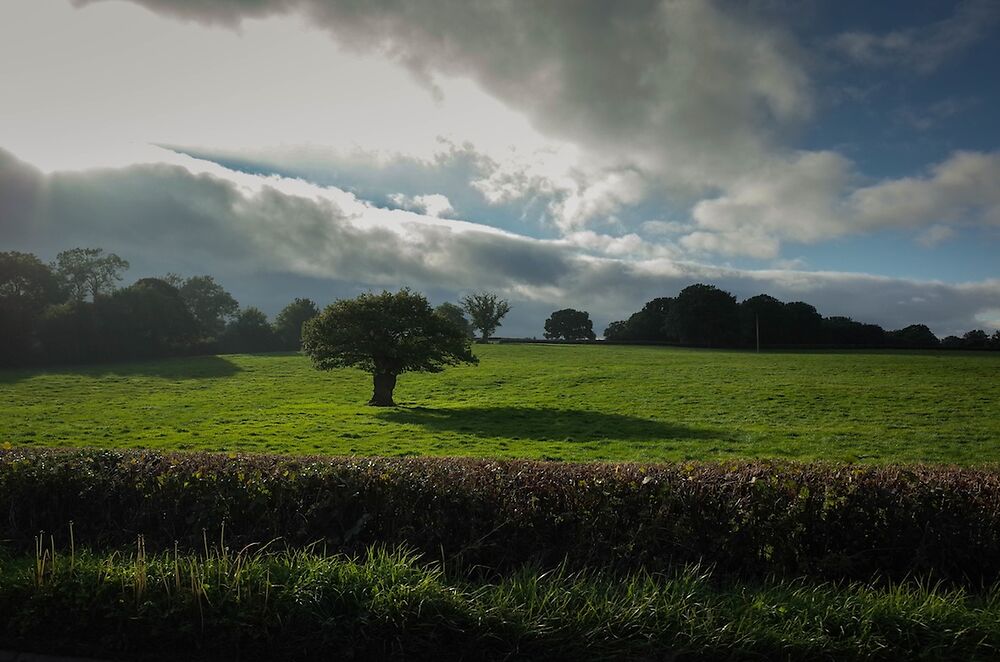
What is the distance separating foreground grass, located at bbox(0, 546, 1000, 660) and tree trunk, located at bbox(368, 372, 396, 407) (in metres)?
Answer: 30.9

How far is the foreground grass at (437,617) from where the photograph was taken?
5082 millimetres

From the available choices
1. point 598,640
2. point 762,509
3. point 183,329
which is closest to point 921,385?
point 762,509

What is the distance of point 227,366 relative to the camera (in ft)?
198

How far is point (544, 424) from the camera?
28.6m

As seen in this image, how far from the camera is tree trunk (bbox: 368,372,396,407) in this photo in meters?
36.9

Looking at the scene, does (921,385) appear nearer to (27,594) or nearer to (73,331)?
(27,594)

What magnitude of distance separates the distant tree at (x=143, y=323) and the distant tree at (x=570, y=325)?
231ft

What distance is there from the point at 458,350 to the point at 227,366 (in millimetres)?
32840

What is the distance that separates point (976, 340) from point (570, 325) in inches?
2634

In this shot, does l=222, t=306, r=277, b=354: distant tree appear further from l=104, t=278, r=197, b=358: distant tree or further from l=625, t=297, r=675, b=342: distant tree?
l=625, t=297, r=675, b=342: distant tree

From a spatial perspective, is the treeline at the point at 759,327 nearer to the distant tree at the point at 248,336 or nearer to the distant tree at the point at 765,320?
the distant tree at the point at 765,320

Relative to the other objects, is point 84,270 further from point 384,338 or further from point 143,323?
point 384,338

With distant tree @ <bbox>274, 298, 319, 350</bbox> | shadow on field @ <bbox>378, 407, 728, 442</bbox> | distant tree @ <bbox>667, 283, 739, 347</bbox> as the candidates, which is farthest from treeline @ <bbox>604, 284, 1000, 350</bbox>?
shadow on field @ <bbox>378, 407, 728, 442</bbox>

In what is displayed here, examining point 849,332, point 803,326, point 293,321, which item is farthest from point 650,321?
point 293,321
